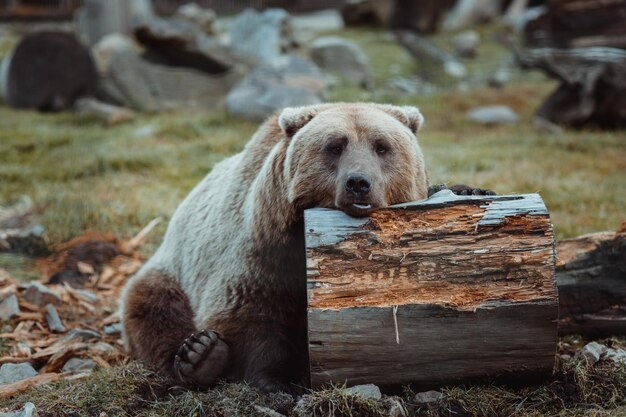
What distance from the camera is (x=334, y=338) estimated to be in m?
3.16

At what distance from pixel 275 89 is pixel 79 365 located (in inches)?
243

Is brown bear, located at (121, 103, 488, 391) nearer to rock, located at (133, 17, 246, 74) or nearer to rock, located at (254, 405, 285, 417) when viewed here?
rock, located at (254, 405, 285, 417)

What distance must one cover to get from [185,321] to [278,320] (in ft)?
2.41

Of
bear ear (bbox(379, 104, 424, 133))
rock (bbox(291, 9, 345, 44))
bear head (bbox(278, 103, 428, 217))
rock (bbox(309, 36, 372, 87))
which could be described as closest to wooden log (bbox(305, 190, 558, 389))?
bear head (bbox(278, 103, 428, 217))

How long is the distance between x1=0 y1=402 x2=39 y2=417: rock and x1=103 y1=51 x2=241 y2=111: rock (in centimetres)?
878

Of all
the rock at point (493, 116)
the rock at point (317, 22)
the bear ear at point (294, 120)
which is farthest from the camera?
the rock at point (317, 22)

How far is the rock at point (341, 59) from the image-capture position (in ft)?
45.0

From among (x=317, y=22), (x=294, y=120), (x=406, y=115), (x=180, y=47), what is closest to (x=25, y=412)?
(x=294, y=120)

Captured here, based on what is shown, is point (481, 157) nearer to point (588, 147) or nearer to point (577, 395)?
point (588, 147)

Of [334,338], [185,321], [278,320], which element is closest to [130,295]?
[185,321]

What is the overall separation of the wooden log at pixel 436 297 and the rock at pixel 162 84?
8.90 m

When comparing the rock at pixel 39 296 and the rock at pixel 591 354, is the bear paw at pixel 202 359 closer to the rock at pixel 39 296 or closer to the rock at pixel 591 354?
the rock at pixel 591 354

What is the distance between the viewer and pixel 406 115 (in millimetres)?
3961

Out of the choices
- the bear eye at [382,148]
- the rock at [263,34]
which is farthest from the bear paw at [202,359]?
the rock at [263,34]
